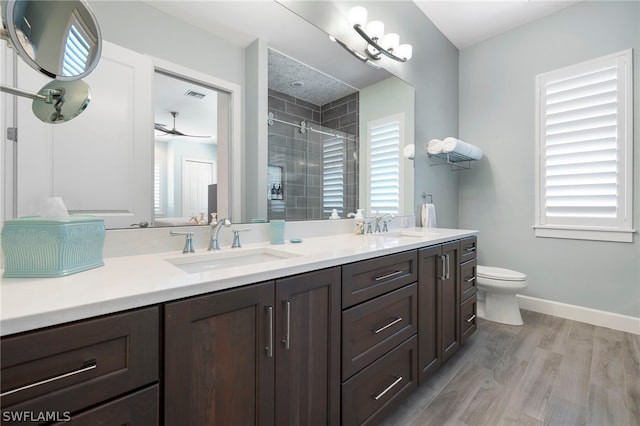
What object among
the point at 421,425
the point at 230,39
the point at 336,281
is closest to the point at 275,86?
the point at 230,39

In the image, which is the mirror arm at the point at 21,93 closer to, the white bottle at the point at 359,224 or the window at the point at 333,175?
the window at the point at 333,175

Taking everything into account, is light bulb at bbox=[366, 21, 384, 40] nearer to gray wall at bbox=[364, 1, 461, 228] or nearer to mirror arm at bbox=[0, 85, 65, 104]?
gray wall at bbox=[364, 1, 461, 228]

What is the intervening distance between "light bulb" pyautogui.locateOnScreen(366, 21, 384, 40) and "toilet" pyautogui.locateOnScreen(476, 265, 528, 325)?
2124 millimetres

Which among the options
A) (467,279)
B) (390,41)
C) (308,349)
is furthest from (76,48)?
(467,279)

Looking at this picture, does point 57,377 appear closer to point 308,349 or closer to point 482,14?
point 308,349

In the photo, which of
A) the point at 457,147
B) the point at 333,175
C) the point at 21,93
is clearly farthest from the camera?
the point at 457,147

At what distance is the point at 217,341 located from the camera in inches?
→ 28.6

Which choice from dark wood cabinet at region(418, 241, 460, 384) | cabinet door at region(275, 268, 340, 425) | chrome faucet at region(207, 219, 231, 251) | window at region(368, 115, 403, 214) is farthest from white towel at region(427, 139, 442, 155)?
chrome faucet at region(207, 219, 231, 251)

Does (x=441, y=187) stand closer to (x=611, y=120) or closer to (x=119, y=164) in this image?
(x=611, y=120)

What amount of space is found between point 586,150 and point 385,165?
A: 178cm

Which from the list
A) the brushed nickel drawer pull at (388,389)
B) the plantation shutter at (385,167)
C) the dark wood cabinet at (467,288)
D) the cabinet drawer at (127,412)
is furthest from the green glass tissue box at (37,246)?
the dark wood cabinet at (467,288)

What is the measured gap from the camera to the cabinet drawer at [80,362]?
0.48m

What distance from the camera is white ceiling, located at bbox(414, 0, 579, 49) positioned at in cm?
246

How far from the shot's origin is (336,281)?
3.35 feet
